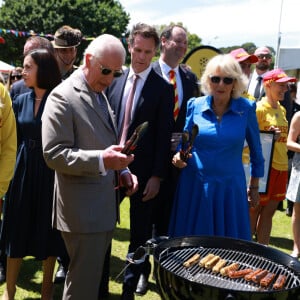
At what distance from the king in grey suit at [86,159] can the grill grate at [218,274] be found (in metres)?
0.47

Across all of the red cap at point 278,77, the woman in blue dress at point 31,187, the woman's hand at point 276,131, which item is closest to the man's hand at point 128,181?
the woman in blue dress at point 31,187

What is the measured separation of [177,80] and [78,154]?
2.19 metres

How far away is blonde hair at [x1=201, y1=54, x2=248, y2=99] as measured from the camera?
3.28 meters

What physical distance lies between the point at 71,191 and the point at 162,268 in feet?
2.37

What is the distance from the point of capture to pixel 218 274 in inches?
90.3

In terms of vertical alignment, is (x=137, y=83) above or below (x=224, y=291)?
above

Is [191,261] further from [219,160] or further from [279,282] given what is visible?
[219,160]

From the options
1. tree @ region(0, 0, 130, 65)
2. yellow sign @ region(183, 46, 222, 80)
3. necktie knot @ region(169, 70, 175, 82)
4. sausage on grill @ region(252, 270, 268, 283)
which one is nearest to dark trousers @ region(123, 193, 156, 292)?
necktie knot @ region(169, 70, 175, 82)

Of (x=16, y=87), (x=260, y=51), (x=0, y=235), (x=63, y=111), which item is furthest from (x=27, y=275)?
(x=260, y=51)

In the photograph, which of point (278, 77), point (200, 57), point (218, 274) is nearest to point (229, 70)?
point (218, 274)

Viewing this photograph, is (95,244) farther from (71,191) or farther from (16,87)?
(16,87)

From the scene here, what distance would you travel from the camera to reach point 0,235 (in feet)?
11.9

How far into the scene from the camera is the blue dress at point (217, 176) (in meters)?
3.29

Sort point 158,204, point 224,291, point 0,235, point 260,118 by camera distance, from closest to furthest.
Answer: point 224,291 → point 0,235 → point 158,204 → point 260,118
